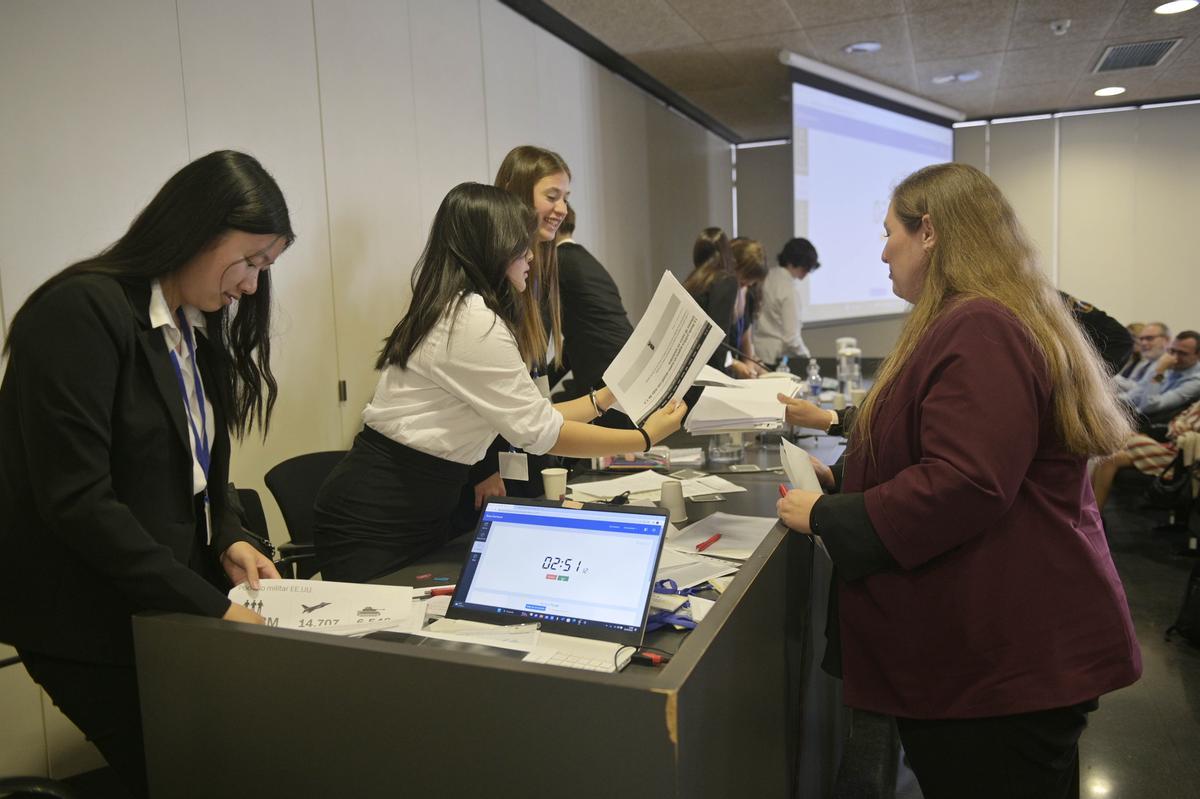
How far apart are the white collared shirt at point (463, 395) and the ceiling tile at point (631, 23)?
3.47 meters

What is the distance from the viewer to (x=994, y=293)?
1.28 m

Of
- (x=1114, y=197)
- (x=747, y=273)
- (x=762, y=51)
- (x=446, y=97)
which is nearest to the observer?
(x=446, y=97)

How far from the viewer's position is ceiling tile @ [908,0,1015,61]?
16.4 feet

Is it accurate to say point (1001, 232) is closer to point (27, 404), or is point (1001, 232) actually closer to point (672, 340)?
point (672, 340)

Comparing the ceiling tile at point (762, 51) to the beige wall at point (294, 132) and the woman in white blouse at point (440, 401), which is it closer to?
the beige wall at point (294, 132)

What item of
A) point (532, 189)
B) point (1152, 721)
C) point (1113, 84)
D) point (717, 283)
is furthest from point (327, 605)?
point (1113, 84)

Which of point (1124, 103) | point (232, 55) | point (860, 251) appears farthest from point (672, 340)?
point (1124, 103)

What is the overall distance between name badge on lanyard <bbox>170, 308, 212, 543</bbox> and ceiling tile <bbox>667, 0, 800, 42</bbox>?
156 inches

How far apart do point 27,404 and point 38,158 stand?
53.2 inches

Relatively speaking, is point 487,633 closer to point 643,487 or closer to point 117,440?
point 117,440

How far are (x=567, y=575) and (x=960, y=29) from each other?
5284mm

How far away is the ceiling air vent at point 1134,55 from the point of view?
5.92 metres

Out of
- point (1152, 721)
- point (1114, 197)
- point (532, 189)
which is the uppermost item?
point (1114, 197)

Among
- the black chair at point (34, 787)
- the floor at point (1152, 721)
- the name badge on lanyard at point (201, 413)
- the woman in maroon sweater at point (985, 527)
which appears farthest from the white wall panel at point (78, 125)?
the floor at point (1152, 721)
